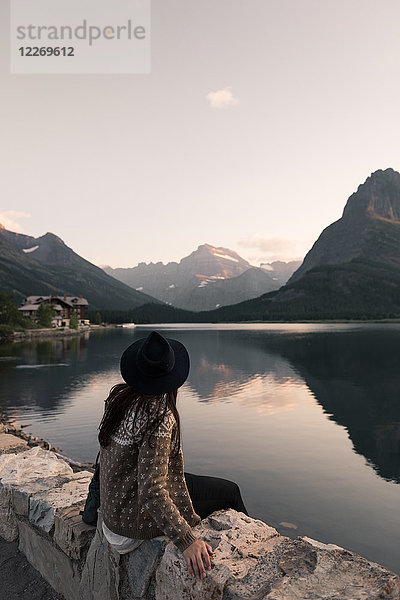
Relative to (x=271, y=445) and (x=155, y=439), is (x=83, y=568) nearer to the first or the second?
(x=155, y=439)

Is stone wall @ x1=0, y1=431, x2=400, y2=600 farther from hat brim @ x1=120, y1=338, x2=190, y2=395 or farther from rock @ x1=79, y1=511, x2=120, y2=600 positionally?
hat brim @ x1=120, y1=338, x2=190, y2=395

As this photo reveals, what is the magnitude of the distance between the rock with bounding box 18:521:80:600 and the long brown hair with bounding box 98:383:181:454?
8.18 ft

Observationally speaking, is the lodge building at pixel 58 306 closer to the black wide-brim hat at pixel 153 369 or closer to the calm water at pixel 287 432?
the calm water at pixel 287 432

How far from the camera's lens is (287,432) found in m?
22.7

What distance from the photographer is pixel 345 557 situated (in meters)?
4.05

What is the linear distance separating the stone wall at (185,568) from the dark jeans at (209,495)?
0.41ft

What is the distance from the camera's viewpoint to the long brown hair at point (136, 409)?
3902 mm

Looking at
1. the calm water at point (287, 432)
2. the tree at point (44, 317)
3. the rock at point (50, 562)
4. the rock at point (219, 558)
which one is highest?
the tree at point (44, 317)

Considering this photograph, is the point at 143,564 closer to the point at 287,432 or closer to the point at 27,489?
the point at 27,489

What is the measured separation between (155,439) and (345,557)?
2.09 m

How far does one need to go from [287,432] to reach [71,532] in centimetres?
1881

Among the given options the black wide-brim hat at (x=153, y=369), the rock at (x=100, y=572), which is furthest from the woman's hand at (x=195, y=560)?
the black wide-brim hat at (x=153, y=369)

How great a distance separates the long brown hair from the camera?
390 centimetres

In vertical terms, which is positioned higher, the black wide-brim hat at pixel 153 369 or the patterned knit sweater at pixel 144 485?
the black wide-brim hat at pixel 153 369
